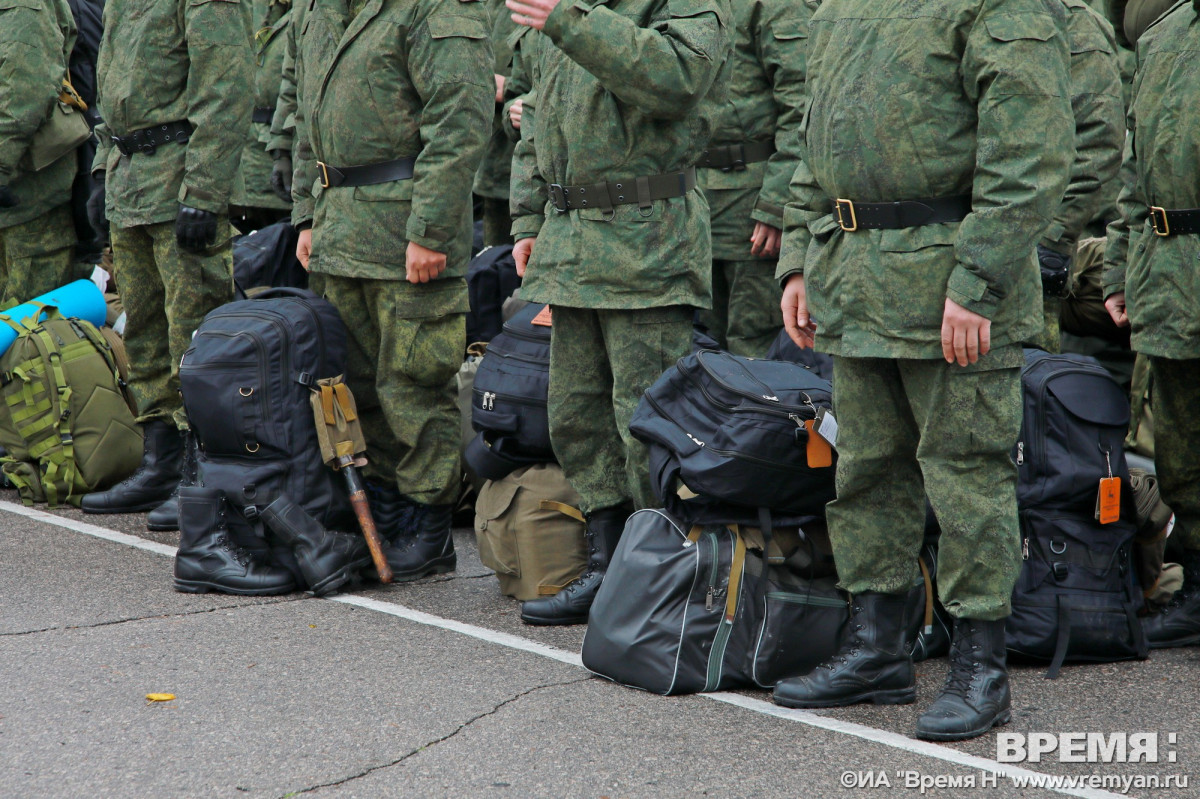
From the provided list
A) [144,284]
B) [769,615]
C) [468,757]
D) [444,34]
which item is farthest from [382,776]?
[144,284]

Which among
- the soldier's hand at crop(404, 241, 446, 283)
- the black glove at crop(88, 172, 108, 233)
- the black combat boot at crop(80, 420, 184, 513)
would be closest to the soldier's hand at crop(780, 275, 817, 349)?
the soldier's hand at crop(404, 241, 446, 283)

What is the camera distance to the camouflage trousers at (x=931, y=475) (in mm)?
3152

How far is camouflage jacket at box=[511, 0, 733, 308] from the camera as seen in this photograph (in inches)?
148

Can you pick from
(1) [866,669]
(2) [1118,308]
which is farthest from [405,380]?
(2) [1118,308]

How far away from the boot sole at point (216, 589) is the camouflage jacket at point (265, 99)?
341 centimetres

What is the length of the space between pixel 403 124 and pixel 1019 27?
7.18 feet

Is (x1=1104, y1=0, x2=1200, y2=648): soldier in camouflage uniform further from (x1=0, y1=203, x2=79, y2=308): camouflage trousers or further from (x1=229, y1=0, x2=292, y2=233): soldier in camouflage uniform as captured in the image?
(x1=229, y1=0, x2=292, y2=233): soldier in camouflage uniform

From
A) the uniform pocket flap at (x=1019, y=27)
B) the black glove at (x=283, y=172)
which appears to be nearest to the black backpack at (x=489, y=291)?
the black glove at (x=283, y=172)

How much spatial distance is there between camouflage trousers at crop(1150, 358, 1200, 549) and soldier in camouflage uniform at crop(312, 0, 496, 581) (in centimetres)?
230

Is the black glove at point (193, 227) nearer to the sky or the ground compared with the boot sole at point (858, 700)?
nearer to the sky

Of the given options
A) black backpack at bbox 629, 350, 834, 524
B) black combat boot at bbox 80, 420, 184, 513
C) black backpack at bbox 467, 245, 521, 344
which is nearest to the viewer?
black backpack at bbox 629, 350, 834, 524

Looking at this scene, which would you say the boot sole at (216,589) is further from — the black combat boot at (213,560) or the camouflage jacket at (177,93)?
the camouflage jacket at (177,93)

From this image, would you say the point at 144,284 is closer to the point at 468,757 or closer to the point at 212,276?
the point at 212,276

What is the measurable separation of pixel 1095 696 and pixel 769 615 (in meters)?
0.87
